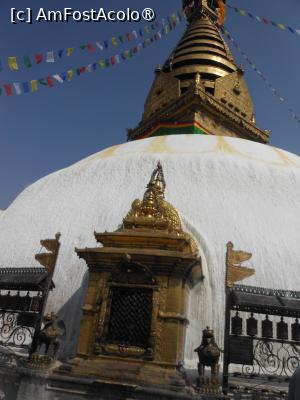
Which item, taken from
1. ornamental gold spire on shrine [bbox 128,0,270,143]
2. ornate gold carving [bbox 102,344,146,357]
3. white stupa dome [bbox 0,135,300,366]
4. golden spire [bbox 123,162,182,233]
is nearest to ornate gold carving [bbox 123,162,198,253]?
golden spire [bbox 123,162,182,233]

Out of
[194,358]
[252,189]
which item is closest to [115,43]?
[252,189]

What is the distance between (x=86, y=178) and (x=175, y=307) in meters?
4.94

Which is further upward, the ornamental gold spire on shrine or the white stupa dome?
the ornamental gold spire on shrine

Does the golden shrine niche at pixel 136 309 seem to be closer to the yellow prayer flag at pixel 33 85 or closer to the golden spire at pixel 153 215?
the golden spire at pixel 153 215

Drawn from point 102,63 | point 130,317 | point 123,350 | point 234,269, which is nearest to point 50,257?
point 130,317

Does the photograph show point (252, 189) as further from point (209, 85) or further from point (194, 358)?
point (209, 85)

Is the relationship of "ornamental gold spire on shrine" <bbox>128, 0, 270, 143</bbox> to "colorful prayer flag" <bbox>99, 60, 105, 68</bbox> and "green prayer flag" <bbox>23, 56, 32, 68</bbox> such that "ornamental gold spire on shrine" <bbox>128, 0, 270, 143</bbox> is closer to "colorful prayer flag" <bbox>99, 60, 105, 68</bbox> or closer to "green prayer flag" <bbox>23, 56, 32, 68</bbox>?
"colorful prayer flag" <bbox>99, 60, 105, 68</bbox>

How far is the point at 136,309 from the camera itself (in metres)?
4.69

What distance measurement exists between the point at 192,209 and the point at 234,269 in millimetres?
2089

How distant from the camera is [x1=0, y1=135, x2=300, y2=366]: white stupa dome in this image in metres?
5.85

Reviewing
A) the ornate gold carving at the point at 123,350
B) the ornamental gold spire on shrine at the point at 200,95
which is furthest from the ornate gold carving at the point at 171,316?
the ornamental gold spire on shrine at the point at 200,95

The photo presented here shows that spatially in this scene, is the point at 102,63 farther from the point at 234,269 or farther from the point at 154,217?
the point at 234,269

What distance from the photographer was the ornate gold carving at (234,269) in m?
4.88

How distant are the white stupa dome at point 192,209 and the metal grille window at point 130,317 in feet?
3.80
